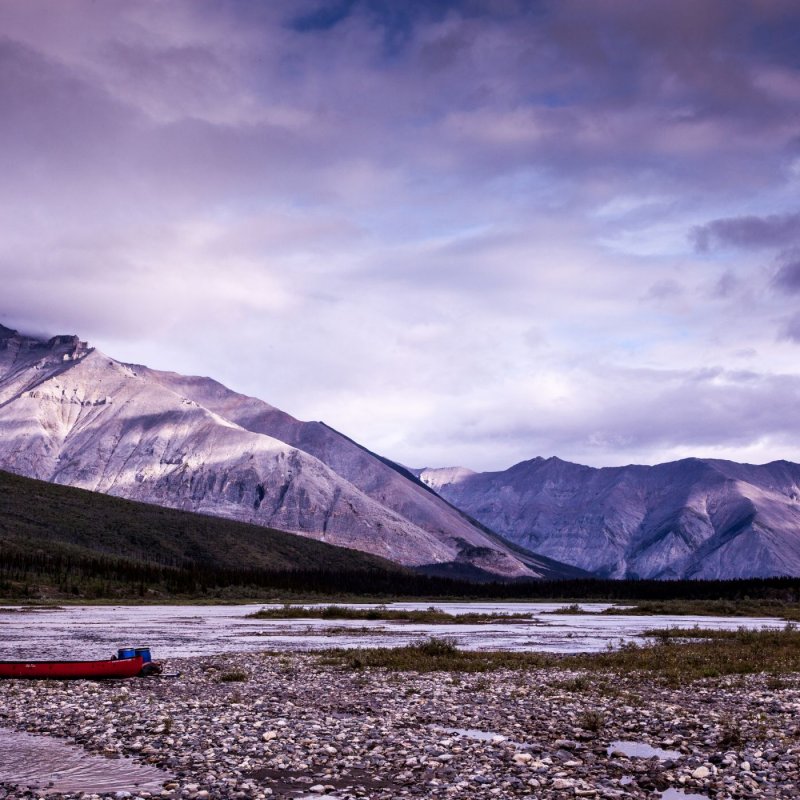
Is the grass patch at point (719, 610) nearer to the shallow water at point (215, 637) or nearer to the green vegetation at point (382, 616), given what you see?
the green vegetation at point (382, 616)

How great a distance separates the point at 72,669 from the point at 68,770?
52.7 feet

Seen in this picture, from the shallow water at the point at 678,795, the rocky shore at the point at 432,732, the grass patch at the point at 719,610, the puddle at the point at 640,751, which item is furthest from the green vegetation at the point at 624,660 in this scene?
the grass patch at the point at 719,610

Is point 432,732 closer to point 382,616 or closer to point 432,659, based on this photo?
point 432,659

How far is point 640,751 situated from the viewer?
787 inches

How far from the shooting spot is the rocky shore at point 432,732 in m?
16.9

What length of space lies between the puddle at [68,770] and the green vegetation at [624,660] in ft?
63.5

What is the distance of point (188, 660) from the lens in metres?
42.3

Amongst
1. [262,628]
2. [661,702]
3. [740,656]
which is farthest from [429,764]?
[262,628]

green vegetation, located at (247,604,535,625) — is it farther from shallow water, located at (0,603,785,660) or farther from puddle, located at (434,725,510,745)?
puddle, located at (434,725,510,745)

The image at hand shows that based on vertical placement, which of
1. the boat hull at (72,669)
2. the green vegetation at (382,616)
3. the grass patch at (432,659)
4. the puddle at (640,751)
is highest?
the puddle at (640,751)

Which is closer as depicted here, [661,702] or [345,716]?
[345,716]

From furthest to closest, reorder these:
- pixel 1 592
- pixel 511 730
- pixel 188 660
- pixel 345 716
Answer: pixel 1 592, pixel 188 660, pixel 345 716, pixel 511 730

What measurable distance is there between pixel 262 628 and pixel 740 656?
44.3 m

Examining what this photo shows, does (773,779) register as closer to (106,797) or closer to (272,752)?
(272,752)
